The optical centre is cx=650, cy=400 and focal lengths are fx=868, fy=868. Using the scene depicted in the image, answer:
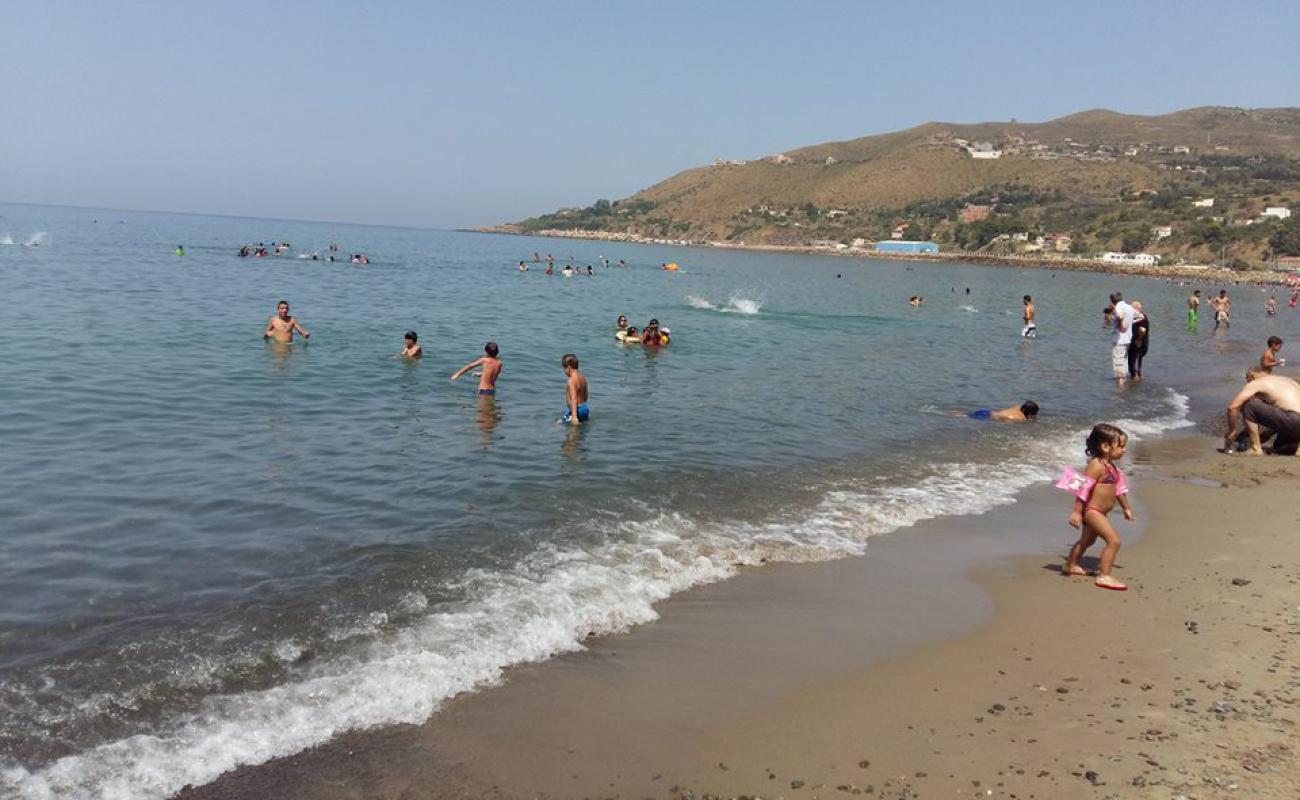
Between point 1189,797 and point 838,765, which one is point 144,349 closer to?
point 838,765

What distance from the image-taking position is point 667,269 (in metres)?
83.4

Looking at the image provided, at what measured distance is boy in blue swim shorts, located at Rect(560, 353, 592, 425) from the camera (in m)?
13.1

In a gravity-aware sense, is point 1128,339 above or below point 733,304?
above

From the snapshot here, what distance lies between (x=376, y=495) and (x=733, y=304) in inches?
1365

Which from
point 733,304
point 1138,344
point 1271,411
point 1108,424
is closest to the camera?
point 1108,424

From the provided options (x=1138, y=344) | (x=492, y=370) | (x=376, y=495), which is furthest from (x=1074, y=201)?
(x=376, y=495)

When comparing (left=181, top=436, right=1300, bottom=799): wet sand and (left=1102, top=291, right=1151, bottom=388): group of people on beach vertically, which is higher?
(left=1102, top=291, right=1151, bottom=388): group of people on beach

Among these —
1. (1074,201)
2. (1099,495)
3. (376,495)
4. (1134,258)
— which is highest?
(1074,201)

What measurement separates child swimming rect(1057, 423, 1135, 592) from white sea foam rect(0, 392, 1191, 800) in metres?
1.86

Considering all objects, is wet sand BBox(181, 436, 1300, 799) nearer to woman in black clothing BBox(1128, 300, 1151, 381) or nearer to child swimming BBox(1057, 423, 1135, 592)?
child swimming BBox(1057, 423, 1135, 592)

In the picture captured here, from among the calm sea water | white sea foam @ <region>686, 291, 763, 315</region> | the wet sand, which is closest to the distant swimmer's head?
the wet sand

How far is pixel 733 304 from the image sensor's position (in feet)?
140

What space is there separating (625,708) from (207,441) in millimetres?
8440

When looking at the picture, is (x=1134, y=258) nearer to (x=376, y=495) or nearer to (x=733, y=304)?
(x=733, y=304)
